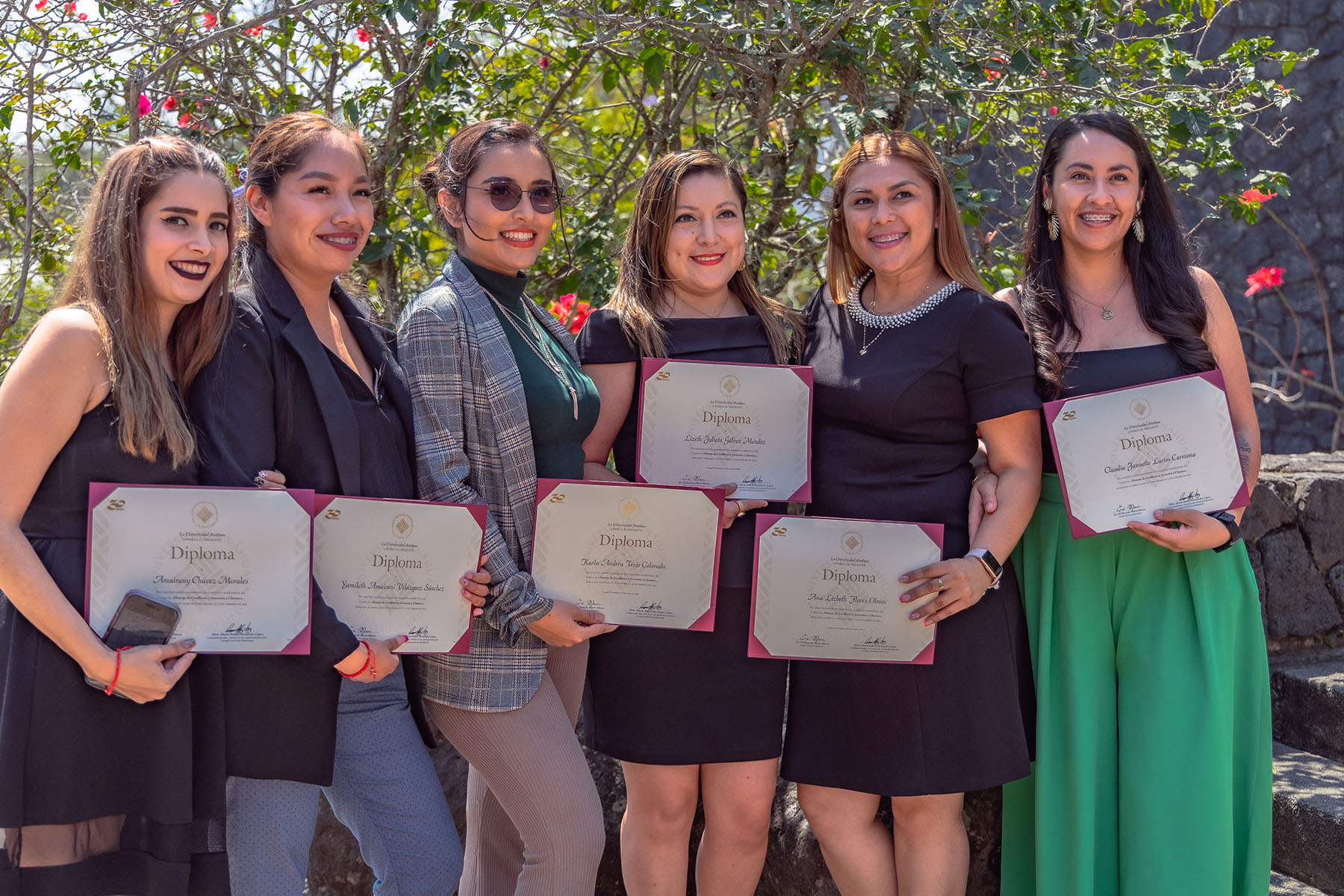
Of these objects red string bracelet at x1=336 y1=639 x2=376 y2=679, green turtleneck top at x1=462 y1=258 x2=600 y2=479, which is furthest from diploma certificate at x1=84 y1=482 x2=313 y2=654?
green turtleneck top at x1=462 y1=258 x2=600 y2=479

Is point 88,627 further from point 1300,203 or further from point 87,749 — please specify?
point 1300,203

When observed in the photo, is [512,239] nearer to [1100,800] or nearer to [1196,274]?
[1196,274]

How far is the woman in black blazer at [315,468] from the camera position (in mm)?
2291

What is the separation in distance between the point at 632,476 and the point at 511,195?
79 cm

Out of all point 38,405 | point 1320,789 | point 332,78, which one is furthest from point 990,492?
point 332,78

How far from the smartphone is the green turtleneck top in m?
0.88

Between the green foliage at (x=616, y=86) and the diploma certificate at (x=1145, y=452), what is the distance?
82cm

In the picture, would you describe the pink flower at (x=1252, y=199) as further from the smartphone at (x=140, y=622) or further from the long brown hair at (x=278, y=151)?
the smartphone at (x=140, y=622)

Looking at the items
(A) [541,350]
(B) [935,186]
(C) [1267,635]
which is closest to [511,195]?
(A) [541,350]

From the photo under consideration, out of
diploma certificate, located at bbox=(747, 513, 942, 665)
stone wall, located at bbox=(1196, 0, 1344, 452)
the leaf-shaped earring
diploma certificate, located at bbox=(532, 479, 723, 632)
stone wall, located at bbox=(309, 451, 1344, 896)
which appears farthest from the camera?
stone wall, located at bbox=(1196, 0, 1344, 452)

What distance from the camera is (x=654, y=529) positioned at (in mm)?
2680

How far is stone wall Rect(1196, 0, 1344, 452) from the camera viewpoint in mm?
7906

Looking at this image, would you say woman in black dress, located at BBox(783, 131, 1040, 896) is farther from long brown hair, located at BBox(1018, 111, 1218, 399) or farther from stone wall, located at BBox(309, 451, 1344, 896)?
stone wall, located at BBox(309, 451, 1344, 896)

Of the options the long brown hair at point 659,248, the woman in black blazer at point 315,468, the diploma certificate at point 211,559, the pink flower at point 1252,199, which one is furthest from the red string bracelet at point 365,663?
the pink flower at point 1252,199
